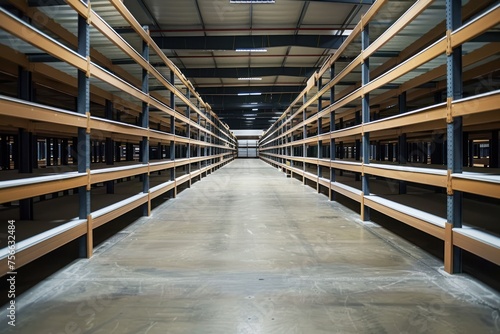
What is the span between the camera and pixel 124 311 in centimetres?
243

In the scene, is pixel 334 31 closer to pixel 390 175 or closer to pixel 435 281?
pixel 390 175

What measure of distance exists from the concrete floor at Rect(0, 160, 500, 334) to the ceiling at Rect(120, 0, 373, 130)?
461 centimetres

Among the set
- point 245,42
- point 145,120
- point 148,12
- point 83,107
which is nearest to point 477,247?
point 83,107

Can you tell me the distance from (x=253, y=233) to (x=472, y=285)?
105 inches

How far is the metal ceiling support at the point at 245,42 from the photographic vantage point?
42.2ft

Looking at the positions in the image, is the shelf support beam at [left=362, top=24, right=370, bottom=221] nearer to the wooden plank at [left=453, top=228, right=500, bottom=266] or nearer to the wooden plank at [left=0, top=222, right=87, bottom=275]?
the wooden plank at [left=453, top=228, right=500, bottom=266]

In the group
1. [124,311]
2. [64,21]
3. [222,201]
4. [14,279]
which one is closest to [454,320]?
[124,311]

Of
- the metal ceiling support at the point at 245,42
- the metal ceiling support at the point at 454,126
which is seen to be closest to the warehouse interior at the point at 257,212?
the metal ceiling support at the point at 454,126

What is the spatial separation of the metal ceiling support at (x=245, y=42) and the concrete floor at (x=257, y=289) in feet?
32.1

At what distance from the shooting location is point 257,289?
2822mm

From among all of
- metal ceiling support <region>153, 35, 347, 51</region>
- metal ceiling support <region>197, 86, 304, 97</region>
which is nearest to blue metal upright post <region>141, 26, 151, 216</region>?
metal ceiling support <region>153, 35, 347, 51</region>

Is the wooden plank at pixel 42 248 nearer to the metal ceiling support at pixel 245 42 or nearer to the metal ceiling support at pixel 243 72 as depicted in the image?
the metal ceiling support at pixel 245 42

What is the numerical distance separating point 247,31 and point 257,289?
38.1ft

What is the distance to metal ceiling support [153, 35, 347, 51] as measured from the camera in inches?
506
